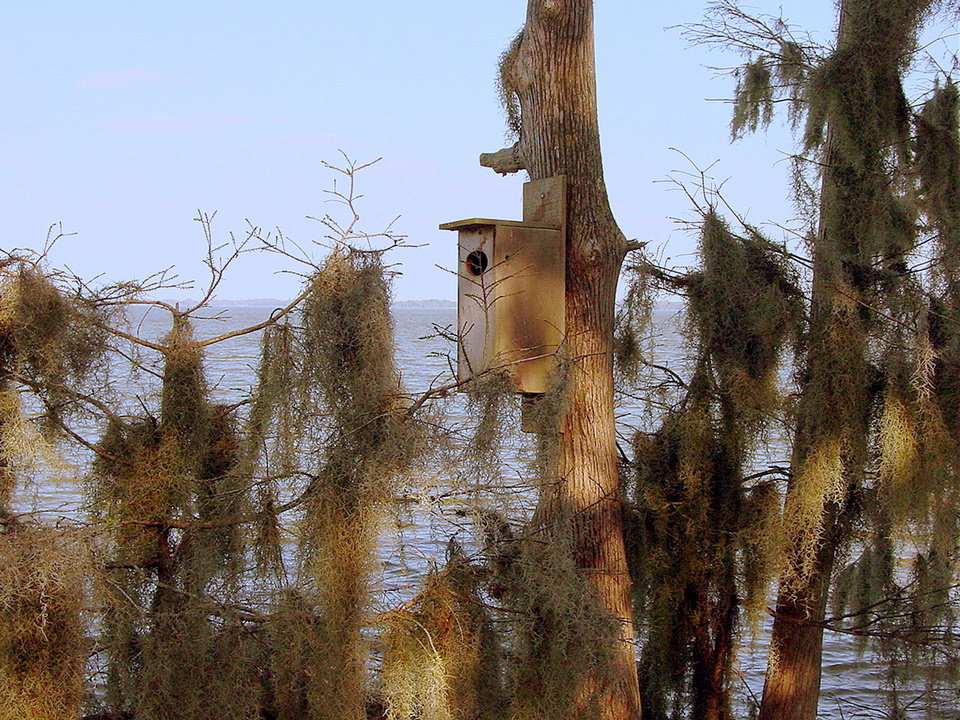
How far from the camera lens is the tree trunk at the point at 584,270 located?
5078 mm

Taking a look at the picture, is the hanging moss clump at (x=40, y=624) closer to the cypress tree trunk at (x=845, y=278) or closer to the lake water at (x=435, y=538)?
the lake water at (x=435, y=538)

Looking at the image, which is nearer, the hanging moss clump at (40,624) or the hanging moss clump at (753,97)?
the hanging moss clump at (40,624)

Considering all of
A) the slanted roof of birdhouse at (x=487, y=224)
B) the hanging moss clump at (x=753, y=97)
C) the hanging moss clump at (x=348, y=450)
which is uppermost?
the hanging moss clump at (x=753, y=97)

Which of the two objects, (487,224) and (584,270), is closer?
(487,224)

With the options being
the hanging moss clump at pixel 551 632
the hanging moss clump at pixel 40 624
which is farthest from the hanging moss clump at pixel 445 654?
the hanging moss clump at pixel 40 624

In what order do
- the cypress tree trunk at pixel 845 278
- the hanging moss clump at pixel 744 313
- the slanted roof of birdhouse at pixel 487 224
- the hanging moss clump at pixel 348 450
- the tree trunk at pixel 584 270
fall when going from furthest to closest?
the hanging moss clump at pixel 744 313 < the cypress tree trunk at pixel 845 278 < the tree trunk at pixel 584 270 < the slanted roof of birdhouse at pixel 487 224 < the hanging moss clump at pixel 348 450

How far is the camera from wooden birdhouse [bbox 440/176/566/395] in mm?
4664

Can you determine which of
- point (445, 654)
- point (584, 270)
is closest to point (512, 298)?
point (584, 270)

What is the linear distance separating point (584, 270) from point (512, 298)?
544 millimetres

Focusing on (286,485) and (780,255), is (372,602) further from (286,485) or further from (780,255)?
(780,255)

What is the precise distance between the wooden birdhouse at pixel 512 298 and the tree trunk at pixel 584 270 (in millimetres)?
198

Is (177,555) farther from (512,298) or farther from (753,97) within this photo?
(753,97)

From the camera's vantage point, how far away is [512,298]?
15.5 feet

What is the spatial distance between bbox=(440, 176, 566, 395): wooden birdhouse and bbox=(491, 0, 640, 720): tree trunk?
0.65 ft
